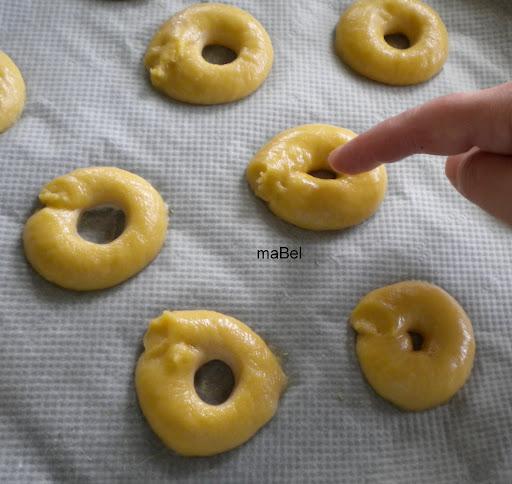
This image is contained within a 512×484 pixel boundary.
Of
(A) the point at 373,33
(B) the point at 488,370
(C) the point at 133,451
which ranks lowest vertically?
(C) the point at 133,451

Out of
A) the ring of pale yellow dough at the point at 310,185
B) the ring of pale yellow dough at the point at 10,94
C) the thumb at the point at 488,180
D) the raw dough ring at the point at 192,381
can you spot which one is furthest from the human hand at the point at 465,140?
the ring of pale yellow dough at the point at 10,94

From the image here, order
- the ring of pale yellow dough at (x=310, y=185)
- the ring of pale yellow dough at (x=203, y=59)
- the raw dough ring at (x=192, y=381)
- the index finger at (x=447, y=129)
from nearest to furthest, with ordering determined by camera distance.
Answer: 1. the index finger at (x=447, y=129)
2. the raw dough ring at (x=192, y=381)
3. the ring of pale yellow dough at (x=310, y=185)
4. the ring of pale yellow dough at (x=203, y=59)

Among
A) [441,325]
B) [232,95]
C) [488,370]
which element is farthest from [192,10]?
[488,370]

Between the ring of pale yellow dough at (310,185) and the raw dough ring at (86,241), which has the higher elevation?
the ring of pale yellow dough at (310,185)

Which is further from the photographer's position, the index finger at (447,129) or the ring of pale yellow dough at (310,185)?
the ring of pale yellow dough at (310,185)

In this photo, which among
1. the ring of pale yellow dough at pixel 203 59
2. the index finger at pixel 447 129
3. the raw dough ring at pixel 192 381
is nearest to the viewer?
the index finger at pixel 447 129

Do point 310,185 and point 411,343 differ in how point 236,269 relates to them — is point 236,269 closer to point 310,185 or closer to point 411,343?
point 310,185

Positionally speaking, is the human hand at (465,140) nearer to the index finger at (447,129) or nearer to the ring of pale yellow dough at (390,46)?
the index finger at (447,129)

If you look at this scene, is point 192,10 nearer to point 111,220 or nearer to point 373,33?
point 373,33
